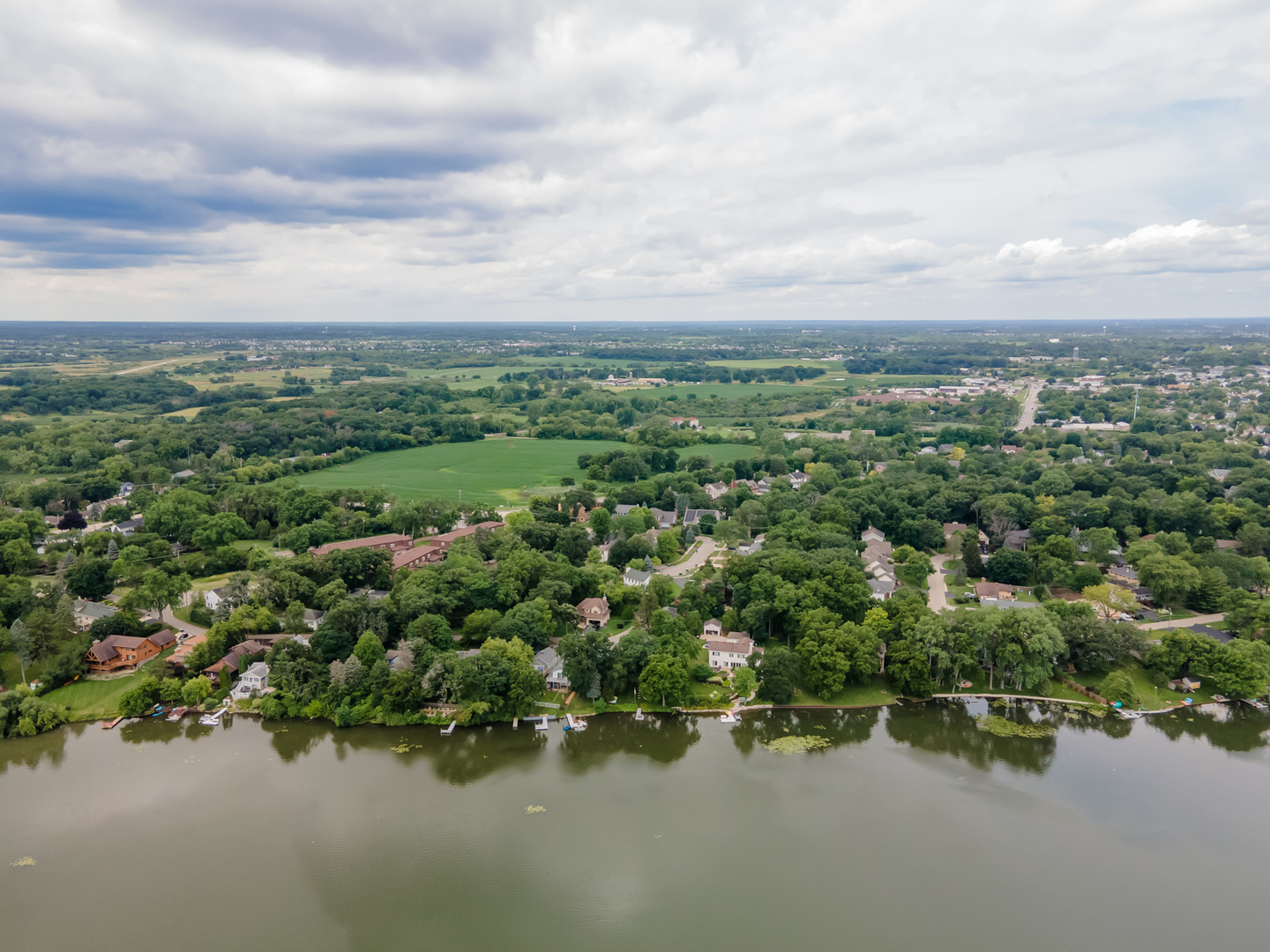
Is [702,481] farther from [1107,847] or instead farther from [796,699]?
[1107,847]

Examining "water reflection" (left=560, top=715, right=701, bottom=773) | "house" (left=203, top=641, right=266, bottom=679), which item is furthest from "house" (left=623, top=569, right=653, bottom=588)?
"house" (left=203, top=641, right=266, bottom=679)

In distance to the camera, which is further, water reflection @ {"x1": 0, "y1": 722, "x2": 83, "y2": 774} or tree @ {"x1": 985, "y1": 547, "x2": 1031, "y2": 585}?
tree @ {"x1": 985, "y1": 547, "x2": 1031, "y2": 585}

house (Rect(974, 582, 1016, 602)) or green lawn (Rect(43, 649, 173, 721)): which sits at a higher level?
house (Rect(974, 582, 1016, 602))

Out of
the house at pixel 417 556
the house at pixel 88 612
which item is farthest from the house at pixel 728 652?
the house at pixel 88 612

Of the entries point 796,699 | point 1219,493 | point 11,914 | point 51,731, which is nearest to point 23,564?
point 51,731

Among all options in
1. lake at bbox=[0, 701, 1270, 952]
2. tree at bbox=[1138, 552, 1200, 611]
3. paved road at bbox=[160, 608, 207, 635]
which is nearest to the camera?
lake at bbox=[0, 701, 1270, 952]

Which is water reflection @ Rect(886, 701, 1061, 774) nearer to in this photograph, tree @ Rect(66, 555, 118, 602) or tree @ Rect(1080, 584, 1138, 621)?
tree @ Rect(1080, 584, 1138, 621)

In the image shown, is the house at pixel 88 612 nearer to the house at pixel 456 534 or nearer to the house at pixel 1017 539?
the house at pixel 456 534
